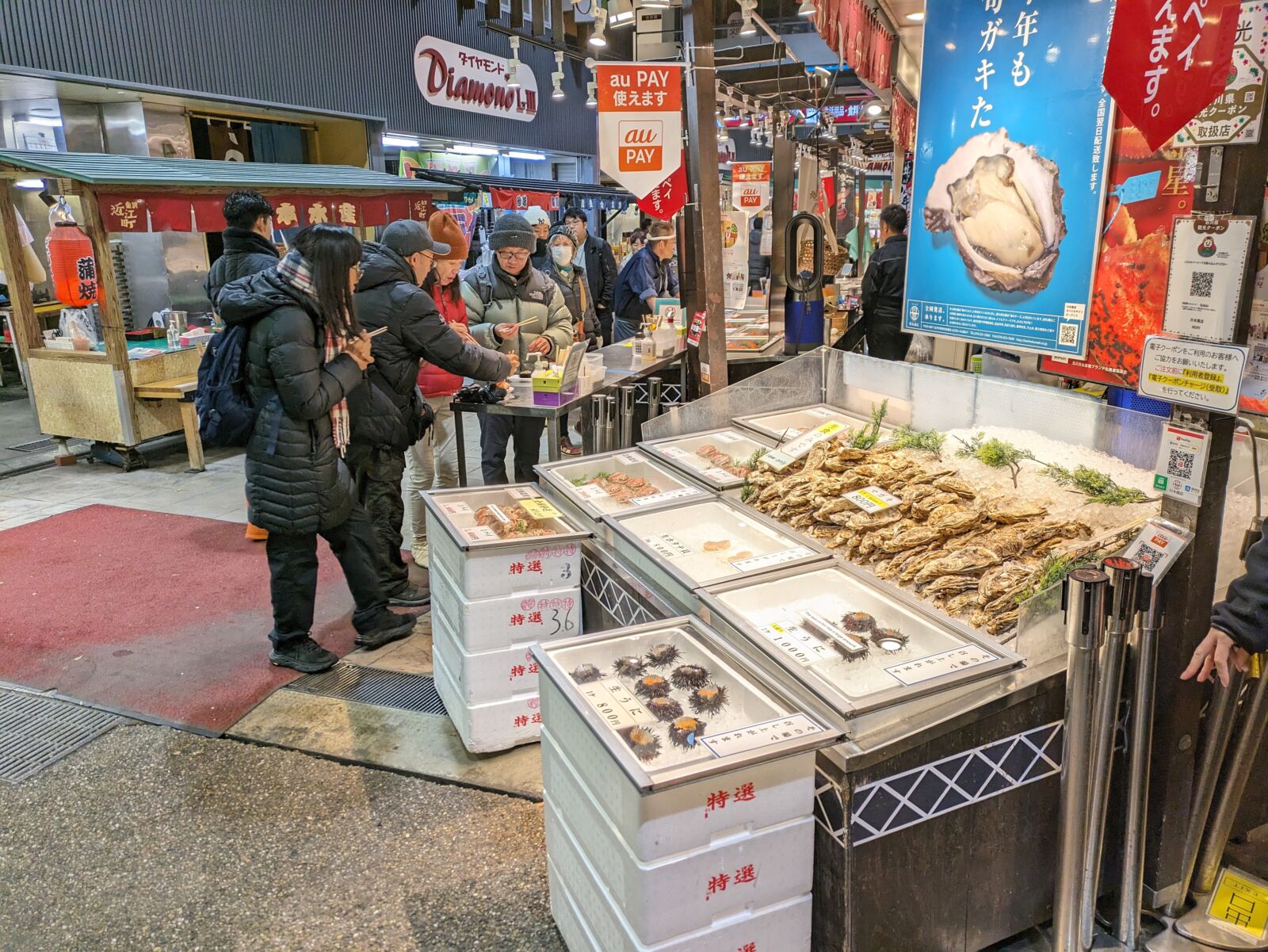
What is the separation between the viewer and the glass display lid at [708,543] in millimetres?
3189

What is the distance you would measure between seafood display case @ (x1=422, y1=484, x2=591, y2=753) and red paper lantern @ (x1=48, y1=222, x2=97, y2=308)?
18.1 feet

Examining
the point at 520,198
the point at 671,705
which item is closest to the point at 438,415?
the point at 671,705

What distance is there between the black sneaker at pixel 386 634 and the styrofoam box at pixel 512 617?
1189 mm

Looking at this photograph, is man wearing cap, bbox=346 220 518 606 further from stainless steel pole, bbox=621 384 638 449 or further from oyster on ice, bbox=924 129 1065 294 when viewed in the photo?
oyster on ice, bbox=924 129 1065 294

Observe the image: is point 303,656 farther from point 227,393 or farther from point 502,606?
point 502,606

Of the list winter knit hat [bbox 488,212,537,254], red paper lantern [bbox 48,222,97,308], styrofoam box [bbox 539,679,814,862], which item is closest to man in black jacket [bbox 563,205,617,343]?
winter knit hat [bbox 488,212,537,254]

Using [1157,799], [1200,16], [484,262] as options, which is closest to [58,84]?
[484,262]

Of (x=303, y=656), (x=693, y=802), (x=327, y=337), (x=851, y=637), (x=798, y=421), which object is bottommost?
(x=303, y=656)

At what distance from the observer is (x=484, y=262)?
6.38m

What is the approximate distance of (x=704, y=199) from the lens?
16.3 feet

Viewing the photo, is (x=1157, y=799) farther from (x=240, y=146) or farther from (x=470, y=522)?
(x=240, y=146)

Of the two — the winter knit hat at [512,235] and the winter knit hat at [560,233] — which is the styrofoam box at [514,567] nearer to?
the winter knit hat at [512,235]

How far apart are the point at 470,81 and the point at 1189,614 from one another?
15.5 meters

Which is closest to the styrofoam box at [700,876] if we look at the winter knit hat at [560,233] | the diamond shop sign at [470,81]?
the winter knit hat at [560,233]
